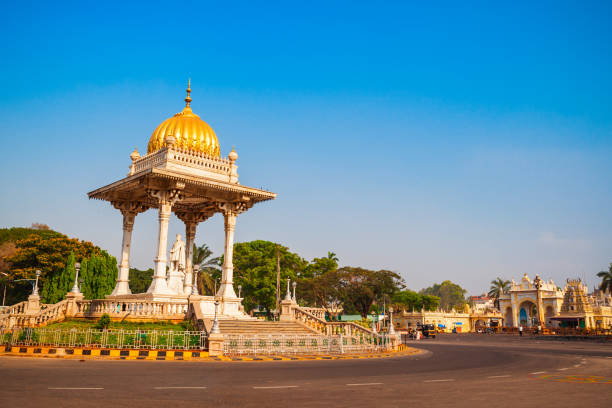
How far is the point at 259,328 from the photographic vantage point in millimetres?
24016

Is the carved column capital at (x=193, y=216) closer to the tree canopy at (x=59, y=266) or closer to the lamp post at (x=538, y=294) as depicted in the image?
the tree canopy at (x=59, y=266)

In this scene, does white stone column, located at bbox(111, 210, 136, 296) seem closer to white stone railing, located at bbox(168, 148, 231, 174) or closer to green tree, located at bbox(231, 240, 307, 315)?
white stone railing, located at bbox(168, 148, 231, 174)

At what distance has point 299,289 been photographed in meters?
66.9

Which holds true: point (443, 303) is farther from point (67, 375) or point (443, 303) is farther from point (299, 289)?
point (67, 375)

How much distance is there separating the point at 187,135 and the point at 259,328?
11.9 metres

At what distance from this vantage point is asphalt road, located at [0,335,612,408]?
852 cm

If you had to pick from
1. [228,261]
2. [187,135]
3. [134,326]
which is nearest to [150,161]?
[187,135]

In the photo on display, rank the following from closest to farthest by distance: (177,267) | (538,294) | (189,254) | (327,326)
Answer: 1. (327,326)
2. (177,267)
3. (189,254)
4. (538,294)

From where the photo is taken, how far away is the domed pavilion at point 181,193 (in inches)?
984

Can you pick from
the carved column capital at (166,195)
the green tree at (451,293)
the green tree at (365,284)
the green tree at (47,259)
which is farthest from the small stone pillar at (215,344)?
the green tree at (451,293)

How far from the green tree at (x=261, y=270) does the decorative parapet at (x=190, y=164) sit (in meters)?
34.8

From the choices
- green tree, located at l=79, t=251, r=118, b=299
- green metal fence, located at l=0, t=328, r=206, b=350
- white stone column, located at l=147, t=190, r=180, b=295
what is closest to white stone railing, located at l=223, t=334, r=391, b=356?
green metal fence, located at l=0, t=328, r=206, b=350

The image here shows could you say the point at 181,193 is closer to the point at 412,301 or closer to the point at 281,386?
the point at 281,386

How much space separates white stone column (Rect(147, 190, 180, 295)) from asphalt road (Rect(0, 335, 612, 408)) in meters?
8.27
